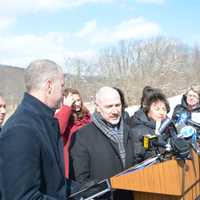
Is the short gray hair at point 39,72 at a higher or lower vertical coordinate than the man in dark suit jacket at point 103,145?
higher

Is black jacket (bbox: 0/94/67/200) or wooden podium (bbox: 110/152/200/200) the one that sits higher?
black jacket (bbox: 0/94/67/200)

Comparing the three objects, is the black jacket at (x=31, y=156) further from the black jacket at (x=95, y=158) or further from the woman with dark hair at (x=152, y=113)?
the woman with dark hair at (x=152, y=113)

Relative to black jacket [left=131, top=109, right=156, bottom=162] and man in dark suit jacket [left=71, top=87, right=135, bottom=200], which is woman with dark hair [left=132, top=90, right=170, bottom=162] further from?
man in dark suit jacket [left=71, top=87, right=135, bottom=200]

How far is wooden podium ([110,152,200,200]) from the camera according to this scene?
7.64ft

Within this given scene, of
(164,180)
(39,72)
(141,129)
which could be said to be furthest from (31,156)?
(141,129)

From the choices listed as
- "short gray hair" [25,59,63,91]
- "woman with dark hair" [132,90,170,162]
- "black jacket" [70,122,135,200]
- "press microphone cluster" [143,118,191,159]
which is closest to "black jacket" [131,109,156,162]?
"woman with dark hair" [132,90,170,162]

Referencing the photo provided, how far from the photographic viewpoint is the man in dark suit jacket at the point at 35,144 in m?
2.04

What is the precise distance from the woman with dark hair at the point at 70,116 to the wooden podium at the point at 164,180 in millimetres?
1233

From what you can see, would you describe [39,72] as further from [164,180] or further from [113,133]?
[113,133]

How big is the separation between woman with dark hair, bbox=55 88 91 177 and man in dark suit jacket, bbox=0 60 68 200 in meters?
1.30

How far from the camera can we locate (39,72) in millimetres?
2311

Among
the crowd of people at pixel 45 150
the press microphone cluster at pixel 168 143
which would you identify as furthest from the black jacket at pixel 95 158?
the press microphone cluster at pixel 168 143

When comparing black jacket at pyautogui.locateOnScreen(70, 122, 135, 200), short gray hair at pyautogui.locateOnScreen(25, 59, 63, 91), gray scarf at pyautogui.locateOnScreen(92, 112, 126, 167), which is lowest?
black jacket at pyautogui.locateOnScreen(70, 122, 135, 200)

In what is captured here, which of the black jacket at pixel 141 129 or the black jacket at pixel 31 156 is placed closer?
the black jacket at pixel 31 156
